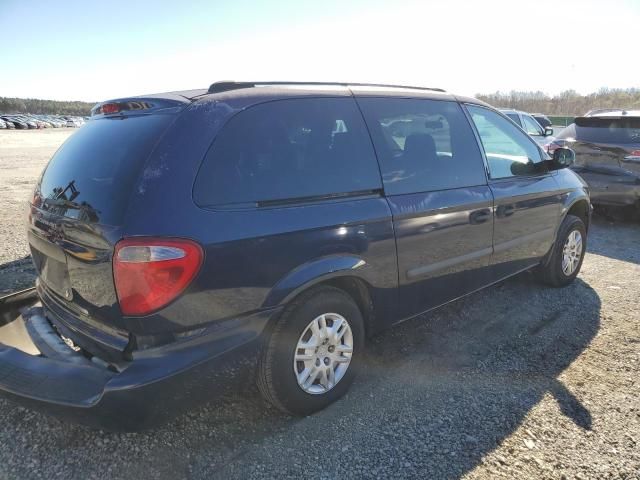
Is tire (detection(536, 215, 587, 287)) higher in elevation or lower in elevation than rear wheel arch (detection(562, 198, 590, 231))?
lower

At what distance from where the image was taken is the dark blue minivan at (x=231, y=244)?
2.02 meters

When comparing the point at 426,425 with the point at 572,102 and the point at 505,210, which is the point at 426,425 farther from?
the point at 572,102

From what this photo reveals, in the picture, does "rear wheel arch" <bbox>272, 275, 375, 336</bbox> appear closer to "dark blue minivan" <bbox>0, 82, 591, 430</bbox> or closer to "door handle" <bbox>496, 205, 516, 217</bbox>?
"dark blue minivan" <bbox>0, 82, 591, 430</bbox>

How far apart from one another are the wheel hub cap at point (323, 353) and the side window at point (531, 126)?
389 inches

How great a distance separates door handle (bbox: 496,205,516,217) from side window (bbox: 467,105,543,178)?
243mm

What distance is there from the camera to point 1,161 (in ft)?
57.0

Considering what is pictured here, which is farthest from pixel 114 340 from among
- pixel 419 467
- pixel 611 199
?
pixel 611 199

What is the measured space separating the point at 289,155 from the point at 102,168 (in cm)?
92

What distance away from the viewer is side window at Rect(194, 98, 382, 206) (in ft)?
7.21

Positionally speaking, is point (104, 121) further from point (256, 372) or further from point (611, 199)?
point (611, 199)

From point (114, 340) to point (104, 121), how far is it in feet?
4.07

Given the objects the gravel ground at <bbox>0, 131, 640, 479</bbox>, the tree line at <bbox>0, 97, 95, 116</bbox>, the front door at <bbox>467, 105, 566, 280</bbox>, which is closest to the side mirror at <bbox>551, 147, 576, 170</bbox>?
the front door at <bbox>467, 105, 566, 280</bbox>

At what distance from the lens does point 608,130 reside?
22.2 feet

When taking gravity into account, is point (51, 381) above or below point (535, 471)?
above
